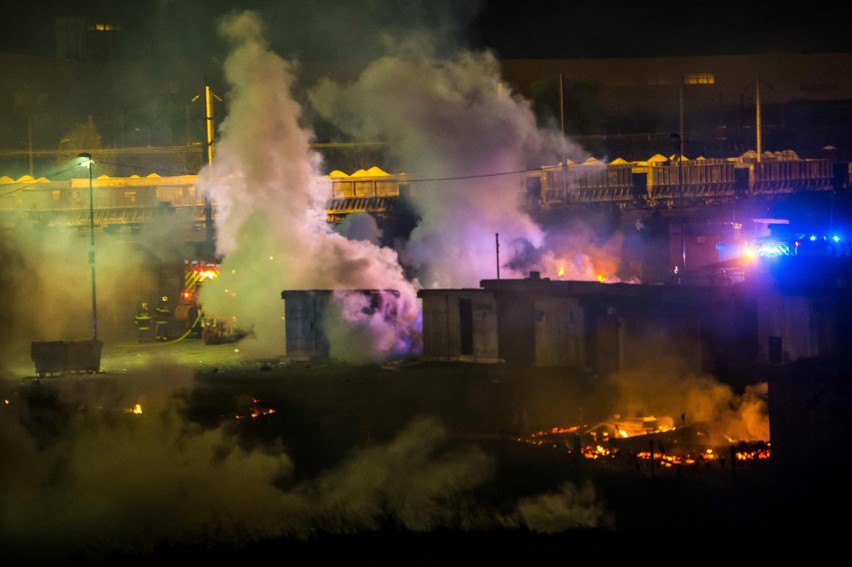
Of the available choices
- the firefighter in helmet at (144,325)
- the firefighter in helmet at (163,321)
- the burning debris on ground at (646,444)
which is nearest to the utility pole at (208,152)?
the firefighter in helmet at (163,321)

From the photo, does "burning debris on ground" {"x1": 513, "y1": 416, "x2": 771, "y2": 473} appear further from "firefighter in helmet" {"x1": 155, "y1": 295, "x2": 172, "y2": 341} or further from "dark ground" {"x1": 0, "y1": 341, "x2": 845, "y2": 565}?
"firefighter in helmet" {"x1": 155, "y1": 295, "x2": 172, "y2": 341}

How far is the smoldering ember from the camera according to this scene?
15.3m

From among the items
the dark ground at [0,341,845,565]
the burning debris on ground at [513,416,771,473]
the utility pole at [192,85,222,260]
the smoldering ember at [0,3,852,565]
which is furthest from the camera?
the utility pole at [192,85,222,260]

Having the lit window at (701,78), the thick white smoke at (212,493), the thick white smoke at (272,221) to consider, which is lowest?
the thick white smoke at (212,493)

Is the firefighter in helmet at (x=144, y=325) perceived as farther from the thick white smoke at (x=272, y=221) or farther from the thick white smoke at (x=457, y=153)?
the thick white smoke at (x=457, y=153)

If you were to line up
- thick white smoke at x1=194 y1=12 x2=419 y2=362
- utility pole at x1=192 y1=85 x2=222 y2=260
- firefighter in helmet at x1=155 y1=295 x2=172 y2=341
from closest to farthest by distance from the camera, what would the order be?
thick white smoke at x1=194 y1=12 x2=419 y2=362, utility pole at x1=192 y1=85 x2=222 y2=260, firefighter in helmet at x1=155 y1=295 x2=172 y2=341

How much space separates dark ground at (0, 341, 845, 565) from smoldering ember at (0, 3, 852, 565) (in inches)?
2.7

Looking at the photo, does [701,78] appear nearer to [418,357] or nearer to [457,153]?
[457,153]

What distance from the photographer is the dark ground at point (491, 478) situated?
1453 cm

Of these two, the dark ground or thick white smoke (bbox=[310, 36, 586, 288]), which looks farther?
thick white smoke (bbox=[310, 36, 586, 288])

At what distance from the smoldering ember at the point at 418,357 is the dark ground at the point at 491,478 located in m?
0.07

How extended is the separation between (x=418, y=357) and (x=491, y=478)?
12224mm

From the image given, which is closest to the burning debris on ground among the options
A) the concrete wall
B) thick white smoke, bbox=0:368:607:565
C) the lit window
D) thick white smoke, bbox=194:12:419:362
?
thick white smoke, bbox=0:368:607:565

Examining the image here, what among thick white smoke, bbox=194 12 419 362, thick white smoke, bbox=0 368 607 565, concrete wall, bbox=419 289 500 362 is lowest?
thick white smoke, bbox=0 368 607 565
